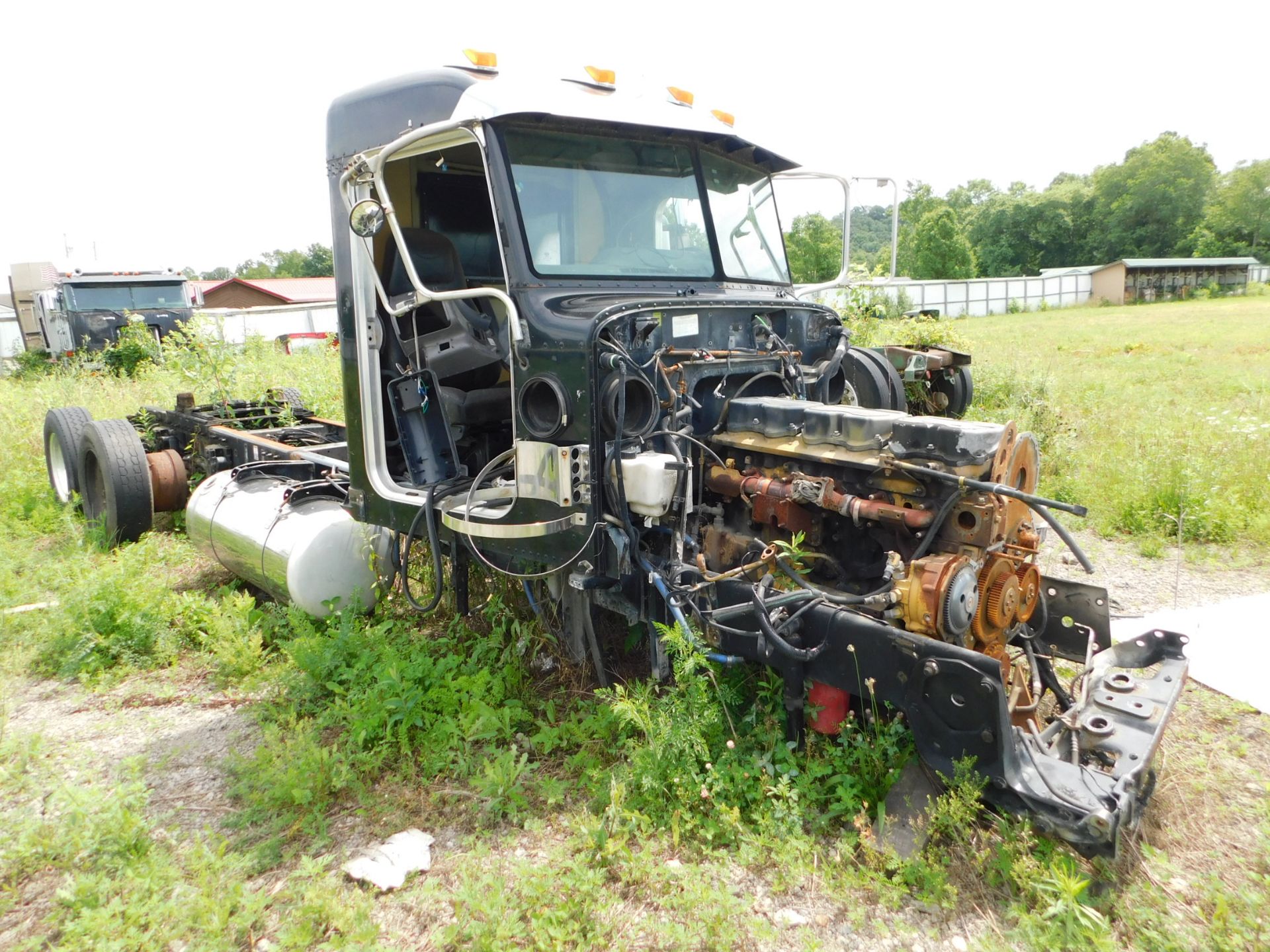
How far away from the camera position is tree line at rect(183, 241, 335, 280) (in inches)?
3081

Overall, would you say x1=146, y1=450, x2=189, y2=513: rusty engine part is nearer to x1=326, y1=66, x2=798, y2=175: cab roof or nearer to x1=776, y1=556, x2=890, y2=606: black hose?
x1=326, y1=66, x2=798, y2=175: cab roof

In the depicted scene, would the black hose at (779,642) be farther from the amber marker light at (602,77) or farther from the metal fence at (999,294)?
the metal fence at (999,294)

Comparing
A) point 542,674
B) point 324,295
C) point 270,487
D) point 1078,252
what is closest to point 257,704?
point 542,674

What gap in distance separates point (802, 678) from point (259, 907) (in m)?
2.00

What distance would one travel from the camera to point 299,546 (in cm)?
479

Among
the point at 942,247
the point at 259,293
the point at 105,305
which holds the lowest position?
the point at 105,305

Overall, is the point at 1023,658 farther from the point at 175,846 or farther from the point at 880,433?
the point at 175,846

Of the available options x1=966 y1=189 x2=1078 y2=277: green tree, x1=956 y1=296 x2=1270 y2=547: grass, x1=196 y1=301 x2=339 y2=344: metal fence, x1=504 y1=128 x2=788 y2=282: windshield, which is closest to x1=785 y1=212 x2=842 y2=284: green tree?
x1=956 y1=296 x2=1270 y2=547: grass

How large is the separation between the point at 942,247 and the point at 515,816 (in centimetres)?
5303

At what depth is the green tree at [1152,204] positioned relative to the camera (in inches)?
2532

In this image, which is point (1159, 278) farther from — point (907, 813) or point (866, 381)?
point (907, 813)

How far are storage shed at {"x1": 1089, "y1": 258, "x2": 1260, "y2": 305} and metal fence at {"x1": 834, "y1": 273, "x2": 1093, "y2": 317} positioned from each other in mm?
974

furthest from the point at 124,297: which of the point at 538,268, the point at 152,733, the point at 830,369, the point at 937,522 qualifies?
the point at 937,522

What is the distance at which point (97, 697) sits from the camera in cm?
441
